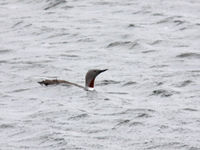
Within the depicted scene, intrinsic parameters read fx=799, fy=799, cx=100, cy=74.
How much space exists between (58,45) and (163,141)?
26.5 ft

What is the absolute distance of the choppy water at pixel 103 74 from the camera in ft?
35.4

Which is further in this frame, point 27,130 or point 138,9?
point 138,9

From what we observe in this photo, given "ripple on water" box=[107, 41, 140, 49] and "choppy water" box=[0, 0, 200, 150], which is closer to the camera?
"choppy water" box=[0, 0, 200, 150]

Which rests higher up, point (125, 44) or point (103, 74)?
point (103, 74)

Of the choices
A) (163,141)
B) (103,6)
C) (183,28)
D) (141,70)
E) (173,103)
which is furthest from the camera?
(103,6)

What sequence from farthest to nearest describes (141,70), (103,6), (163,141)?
(103,6), (141,70), (163,141)

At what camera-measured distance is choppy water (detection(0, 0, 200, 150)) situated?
10781 mm

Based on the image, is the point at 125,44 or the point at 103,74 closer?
the point at 103,74

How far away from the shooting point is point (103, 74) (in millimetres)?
15188

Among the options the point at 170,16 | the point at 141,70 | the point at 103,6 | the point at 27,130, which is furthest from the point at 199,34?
the point at 27,130

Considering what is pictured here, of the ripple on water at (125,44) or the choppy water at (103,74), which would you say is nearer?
the choppy water at (103,74)

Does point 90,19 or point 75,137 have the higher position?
point 75,137

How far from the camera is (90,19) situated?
21.0 metres

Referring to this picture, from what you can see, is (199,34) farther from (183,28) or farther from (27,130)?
(27,130)
